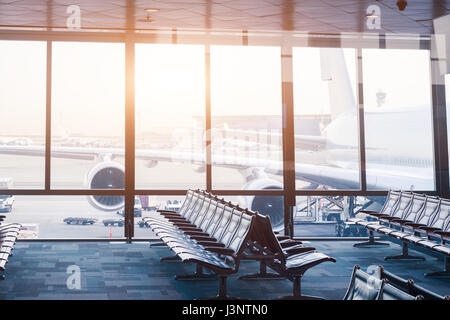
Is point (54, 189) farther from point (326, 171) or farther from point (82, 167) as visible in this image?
point (326, 171)

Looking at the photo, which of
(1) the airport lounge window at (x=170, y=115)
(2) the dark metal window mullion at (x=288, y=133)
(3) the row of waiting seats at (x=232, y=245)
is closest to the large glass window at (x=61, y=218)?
(1) the airport lounge window at (x=170, y=115)

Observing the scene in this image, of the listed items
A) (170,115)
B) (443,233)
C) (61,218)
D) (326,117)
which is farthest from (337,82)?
(61,218)

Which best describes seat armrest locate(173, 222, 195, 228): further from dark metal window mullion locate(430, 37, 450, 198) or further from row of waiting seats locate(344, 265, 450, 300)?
dark metal window mullion locate(430, 37, 450, 198)

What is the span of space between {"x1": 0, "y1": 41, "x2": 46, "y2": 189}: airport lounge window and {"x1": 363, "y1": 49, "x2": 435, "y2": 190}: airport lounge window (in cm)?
485

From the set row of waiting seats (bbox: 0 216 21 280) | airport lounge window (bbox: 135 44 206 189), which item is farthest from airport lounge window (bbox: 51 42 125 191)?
row of waiting seats (bbox: 0 216 21 280)

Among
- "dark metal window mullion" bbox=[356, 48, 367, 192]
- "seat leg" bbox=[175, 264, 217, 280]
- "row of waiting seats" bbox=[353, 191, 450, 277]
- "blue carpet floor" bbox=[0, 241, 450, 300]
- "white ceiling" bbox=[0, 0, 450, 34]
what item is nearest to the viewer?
"blue carpet floor" bbox=[0, 241, 450, 300]

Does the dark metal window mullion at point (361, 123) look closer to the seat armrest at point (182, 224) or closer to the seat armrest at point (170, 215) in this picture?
the seat armrest at point (170, 215)

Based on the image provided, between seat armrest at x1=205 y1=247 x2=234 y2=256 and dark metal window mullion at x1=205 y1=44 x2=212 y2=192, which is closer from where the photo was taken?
seat armrest at x1=205 y1=247 x2=234 y2=256

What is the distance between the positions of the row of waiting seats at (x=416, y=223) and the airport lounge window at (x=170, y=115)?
264 cm

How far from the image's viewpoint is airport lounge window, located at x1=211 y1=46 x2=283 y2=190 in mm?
7594

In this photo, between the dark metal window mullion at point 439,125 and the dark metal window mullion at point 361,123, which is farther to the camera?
the dark metal window mullion at point 439,125

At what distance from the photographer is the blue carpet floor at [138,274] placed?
4574 millimetres

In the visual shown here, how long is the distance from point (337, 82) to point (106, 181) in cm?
379
